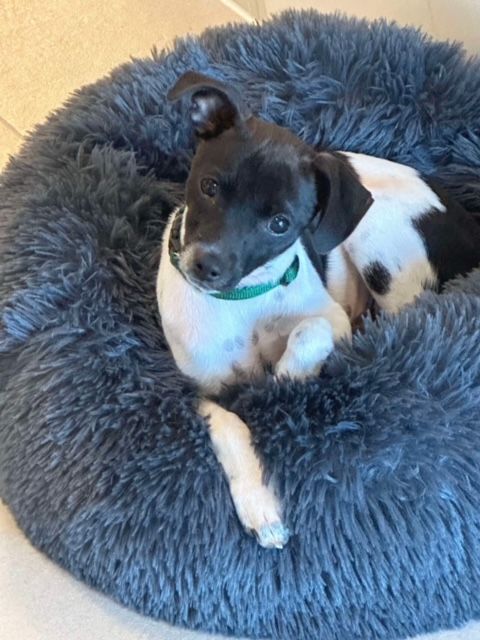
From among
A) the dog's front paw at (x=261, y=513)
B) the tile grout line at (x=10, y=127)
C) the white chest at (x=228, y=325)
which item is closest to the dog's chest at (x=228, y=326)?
the white chest at (x=228, y=325)

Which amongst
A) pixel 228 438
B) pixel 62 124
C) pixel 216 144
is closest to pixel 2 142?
pixel 62 124

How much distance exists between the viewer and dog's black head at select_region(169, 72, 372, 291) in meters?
1.65

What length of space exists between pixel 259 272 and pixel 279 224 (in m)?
0.13

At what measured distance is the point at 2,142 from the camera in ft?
9.35

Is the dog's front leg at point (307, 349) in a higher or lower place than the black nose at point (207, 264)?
lower

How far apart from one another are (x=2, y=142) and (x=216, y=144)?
4.25 feet

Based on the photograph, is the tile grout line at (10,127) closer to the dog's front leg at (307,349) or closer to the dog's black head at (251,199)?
the dog's black head at (251,199)

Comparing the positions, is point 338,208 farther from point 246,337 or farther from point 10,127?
point 10,127

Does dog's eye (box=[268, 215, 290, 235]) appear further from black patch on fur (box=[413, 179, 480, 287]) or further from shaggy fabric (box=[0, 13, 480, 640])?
black patch on fur (box=[413, 179, 480, 287])

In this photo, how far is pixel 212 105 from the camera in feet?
5.83

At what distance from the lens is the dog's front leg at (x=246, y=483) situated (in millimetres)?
1691

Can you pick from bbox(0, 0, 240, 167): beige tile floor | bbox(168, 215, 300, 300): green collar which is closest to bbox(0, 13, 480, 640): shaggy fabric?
bbox(168, 215, 300, 300): green collar

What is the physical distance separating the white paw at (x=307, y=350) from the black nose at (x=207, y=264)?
0.25 metres

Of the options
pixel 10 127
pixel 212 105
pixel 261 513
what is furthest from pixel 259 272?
pixel 10 127
